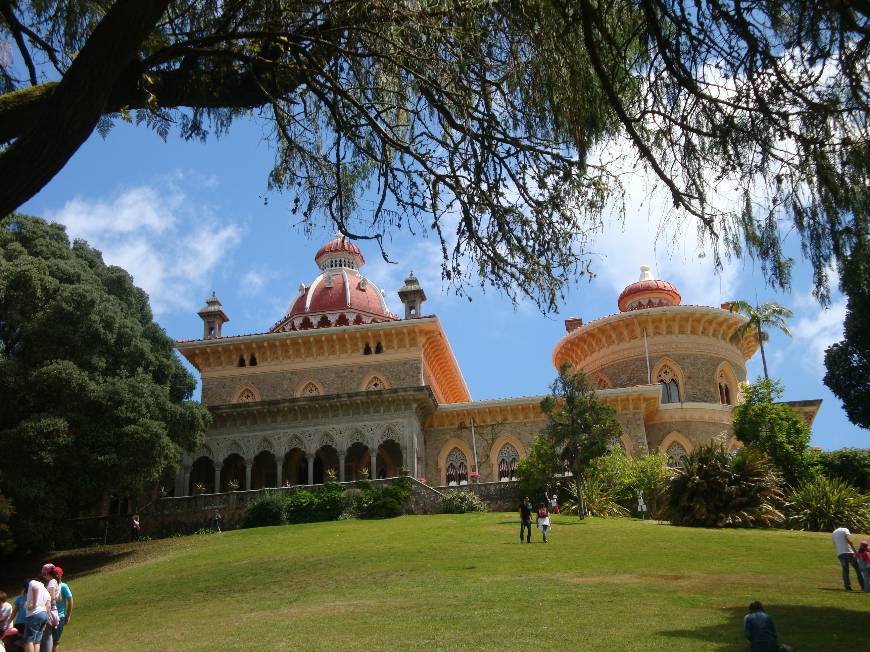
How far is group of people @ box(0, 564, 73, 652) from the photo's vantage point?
442 inches

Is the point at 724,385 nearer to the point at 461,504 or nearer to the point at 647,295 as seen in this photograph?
the point at 647,295

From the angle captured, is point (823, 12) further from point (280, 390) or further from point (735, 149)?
point (280, 390)

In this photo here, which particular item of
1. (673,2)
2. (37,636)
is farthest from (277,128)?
(37,636)

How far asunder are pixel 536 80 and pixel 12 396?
2467 centimetres

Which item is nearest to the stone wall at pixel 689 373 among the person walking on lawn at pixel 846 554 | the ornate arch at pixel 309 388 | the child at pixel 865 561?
the ornate arch at pixel 309 388

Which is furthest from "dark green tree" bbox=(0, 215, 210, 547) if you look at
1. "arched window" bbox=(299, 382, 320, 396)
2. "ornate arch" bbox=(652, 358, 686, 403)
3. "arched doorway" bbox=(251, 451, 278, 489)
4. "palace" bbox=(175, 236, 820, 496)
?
"ornate arch" bbox=(652, 358, 686, 403)

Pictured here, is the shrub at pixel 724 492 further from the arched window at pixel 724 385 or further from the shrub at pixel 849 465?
the arched window at pixel 724 385

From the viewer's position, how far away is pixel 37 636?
11.3 m

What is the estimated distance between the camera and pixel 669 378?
42375mm

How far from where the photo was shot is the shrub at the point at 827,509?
1026 inches

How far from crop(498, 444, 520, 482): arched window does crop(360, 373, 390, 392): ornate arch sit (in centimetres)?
607

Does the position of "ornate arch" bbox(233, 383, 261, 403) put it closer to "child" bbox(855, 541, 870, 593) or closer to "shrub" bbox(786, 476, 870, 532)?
"shrub" bbox(786, 476, 870, 532)

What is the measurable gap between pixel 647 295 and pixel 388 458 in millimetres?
16746

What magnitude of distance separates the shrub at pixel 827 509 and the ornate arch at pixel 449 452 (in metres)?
15.4
